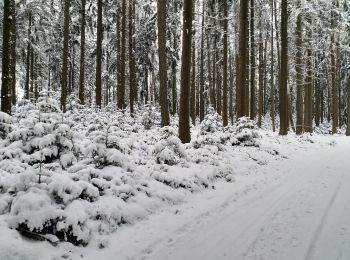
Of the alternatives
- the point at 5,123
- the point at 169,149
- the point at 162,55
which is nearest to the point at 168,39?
the point at 162,55

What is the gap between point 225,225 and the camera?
608 centimetres

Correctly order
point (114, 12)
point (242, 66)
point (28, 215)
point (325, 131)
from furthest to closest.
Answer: point (325, 131) → point (114, 12) → point (242, 66) → point (28, 215)

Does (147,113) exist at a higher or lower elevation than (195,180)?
higher

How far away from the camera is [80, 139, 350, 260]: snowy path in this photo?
195 inches

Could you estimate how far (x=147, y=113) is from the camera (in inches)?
727

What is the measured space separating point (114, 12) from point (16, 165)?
20.3 metres

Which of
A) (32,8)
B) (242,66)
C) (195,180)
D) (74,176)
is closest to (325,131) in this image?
(242,66)

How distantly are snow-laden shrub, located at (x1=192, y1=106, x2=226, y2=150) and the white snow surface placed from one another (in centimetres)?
162

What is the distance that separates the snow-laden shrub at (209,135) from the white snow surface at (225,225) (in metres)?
1.62

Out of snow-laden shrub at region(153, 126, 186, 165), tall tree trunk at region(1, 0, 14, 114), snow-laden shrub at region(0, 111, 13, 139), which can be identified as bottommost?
snow-laden shrub at region(153, 126, 186, 165)

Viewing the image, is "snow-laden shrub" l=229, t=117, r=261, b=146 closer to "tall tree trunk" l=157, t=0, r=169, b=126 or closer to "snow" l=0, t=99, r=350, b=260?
"tall tree trunk" l=157, t=0, r=169, b=126

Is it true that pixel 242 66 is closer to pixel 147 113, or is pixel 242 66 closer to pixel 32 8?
pixel 147 113

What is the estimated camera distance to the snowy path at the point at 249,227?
4961 millimetres

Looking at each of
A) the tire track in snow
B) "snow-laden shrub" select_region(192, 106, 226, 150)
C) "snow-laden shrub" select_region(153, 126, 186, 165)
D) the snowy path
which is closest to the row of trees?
"snow-laden shrub" select_region(192, 106, 226, 150)
